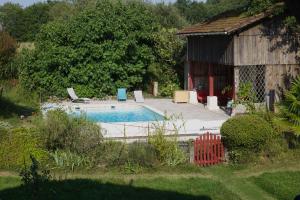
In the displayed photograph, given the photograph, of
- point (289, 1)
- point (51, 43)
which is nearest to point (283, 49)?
point (51, 43)

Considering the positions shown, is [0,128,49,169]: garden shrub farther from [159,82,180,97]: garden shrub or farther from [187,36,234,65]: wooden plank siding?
[159,82,180,97]: garden shrub

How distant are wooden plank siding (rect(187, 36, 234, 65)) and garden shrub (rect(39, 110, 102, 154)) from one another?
1051cm

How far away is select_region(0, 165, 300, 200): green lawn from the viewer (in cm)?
1108

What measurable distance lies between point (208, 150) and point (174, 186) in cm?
247

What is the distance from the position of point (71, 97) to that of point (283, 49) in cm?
1154

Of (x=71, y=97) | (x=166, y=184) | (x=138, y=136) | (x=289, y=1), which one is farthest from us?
(x=71, y=97)

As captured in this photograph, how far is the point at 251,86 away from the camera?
74.3 feet

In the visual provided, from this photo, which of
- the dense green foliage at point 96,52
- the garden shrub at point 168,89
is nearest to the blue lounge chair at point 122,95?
the dense green foliage at point 96,52

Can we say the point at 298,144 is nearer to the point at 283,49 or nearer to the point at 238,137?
the point at 238,137

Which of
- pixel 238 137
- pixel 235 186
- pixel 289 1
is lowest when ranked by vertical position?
pixel 235 186

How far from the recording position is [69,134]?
13.9 metres

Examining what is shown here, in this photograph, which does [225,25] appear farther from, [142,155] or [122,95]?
[142,155]

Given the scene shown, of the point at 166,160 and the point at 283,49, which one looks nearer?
the point at 166,160

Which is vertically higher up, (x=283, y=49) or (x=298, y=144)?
(x=283, y=49)
